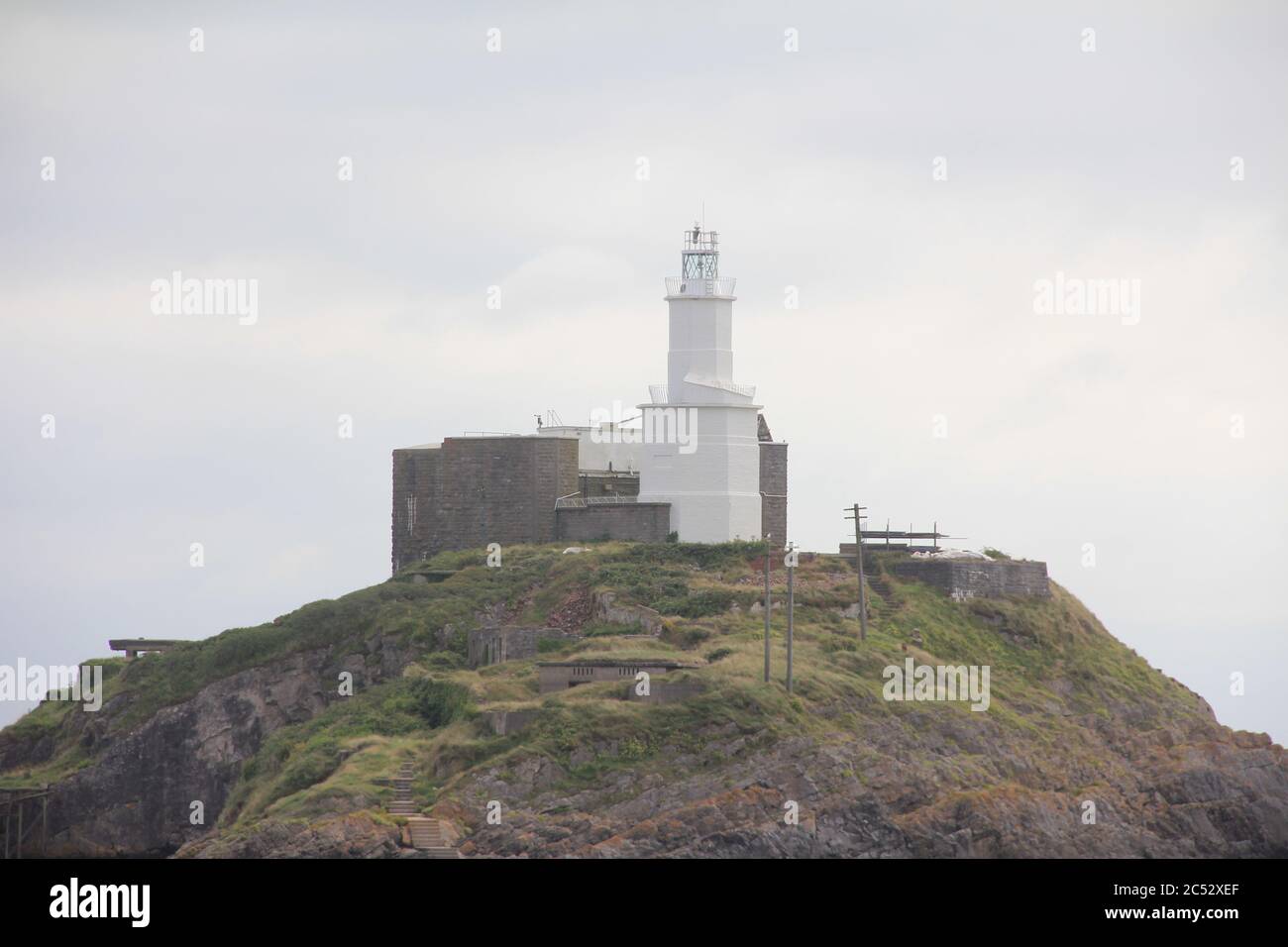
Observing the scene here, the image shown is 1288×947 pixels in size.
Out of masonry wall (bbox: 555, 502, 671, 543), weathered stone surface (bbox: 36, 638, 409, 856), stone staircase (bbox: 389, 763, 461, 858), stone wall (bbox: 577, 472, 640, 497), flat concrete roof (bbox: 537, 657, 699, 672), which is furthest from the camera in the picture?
stone wall (bbox: 577, 472, 640, 497)

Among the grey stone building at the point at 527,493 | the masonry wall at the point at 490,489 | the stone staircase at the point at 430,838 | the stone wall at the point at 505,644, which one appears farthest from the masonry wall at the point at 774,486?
the stone staircase at the point at 430,838

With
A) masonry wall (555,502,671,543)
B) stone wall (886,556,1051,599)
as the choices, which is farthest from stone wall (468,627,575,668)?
stone wall (886,556,1051,599)

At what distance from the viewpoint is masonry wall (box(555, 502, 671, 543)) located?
269 ft

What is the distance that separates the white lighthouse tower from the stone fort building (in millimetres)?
30

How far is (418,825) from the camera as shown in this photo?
61844 millimetres

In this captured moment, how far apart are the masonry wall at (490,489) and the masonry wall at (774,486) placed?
5.93 m

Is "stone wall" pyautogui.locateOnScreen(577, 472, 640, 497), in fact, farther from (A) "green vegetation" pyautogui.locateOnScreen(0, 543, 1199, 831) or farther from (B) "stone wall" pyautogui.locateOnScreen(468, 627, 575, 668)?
(B) "stone wall" pyautogui.locateOnScreen(468, 627, 575, 668)

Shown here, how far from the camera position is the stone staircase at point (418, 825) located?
2395 inches

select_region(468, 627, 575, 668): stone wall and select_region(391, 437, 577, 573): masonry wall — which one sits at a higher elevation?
select_region(391, 437, 577, 573): masonry wall

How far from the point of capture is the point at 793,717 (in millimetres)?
66250

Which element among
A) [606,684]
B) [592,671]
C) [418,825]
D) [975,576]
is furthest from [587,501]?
[418,825]

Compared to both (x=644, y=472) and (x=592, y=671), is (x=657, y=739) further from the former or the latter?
(x=644, y=472)

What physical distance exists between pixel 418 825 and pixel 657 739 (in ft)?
21.2

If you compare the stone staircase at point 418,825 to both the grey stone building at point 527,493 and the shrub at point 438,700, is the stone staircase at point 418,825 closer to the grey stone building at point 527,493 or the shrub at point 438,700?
the shrub at point 438,700
